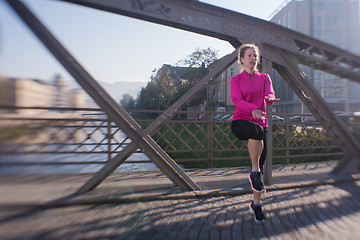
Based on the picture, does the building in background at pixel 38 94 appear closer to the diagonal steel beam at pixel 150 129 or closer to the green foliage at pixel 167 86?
the diagonal steel beam at pixel 150 129

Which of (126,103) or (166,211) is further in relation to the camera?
(126,103)

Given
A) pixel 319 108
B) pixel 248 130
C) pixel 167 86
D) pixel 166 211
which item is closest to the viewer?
pixel 248 130

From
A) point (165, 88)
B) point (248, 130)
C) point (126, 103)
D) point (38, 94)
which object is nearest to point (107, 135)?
point (165, 88)

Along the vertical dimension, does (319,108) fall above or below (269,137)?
above

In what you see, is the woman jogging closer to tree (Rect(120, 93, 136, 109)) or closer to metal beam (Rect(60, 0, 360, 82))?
metal beam (Rect(60, 0, 360, 82))

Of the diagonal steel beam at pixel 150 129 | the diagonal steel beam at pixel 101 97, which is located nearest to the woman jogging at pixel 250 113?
the diagonal steel beam at pixel 150 129

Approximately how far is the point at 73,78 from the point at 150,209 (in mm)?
1722

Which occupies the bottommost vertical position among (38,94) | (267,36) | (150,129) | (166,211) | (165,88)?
(166,211)

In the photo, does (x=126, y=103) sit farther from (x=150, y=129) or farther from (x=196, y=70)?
(x=150, y=129)

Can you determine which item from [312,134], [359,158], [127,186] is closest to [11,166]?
[127,186]

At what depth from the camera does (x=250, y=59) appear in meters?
2.78

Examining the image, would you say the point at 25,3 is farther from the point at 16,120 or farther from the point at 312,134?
the point at 312,134

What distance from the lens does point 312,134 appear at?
7445 mm

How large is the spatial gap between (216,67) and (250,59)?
705 millimetres
